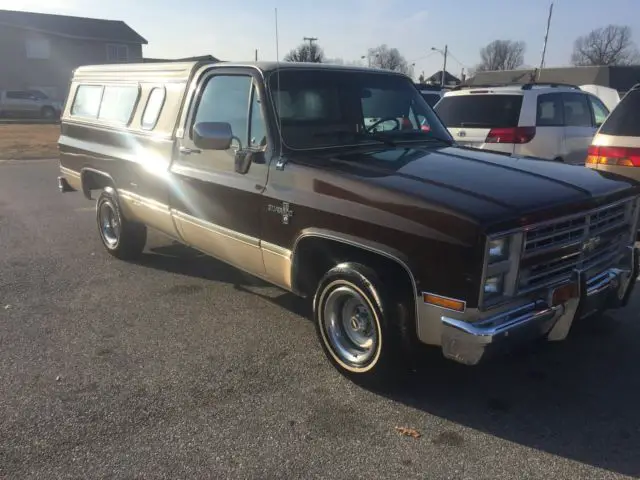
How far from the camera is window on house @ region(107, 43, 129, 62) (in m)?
47.2

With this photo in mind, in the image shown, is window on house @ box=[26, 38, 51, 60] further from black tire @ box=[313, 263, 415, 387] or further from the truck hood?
black tire @ box=[313, 263, 415, 387]

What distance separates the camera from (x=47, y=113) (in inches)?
1383

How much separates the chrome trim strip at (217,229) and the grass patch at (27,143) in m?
13.5

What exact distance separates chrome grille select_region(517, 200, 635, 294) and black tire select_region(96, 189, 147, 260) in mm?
4517

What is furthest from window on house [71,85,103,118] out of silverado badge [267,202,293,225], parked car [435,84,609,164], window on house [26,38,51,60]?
window on house [26,38,51,60]

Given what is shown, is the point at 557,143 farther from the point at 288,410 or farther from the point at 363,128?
the point at 288,410

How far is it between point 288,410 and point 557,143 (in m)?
6.75

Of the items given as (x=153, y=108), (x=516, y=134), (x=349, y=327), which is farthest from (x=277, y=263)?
(x=516, y=134)

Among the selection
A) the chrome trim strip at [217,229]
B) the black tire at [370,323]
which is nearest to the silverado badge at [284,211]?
the chrome trim strip at [217,229]

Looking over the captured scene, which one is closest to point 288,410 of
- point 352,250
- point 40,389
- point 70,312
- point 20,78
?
point 352,250

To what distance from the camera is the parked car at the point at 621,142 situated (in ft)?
19.5

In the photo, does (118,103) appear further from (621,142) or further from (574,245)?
(621,142)

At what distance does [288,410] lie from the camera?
3480 mm

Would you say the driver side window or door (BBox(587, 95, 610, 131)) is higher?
the driver side window
